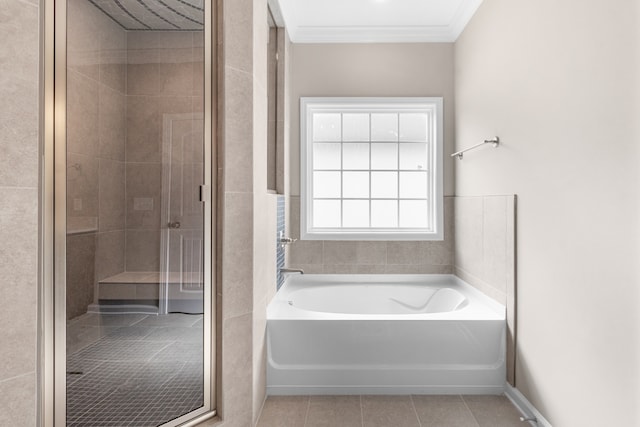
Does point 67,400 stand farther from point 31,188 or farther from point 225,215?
point 225,215

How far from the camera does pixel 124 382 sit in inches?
60.7

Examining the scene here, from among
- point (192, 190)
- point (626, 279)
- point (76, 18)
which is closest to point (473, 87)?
point (626, 279)

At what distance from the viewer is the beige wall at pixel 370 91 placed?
11.0 ft

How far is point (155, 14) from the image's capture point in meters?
1.61

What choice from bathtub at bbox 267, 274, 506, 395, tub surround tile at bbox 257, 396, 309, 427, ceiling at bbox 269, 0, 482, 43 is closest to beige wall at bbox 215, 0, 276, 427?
tub surround tile at bbox 257, 396, 309, 427

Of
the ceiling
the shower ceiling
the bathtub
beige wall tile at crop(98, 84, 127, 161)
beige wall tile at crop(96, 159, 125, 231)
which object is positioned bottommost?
the bathtub

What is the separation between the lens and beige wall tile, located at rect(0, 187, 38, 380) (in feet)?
3.71

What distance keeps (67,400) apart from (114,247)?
0.51 meters

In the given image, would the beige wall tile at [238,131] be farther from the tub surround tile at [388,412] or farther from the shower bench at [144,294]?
the tub surround tile at [388,412]

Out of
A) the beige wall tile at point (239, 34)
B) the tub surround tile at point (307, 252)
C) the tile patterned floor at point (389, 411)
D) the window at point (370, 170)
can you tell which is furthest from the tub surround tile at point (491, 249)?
the beige wall tile at point (239, 34)

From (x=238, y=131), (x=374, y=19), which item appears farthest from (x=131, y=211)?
(x=374, y=19)

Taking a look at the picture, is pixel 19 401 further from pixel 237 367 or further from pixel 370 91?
pixel 370 91

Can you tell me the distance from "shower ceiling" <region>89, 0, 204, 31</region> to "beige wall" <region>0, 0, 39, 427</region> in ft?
→ 1.04

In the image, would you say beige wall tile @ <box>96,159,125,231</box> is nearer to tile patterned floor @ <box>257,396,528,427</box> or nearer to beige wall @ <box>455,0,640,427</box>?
tile patterned floor @ <box>257,396,528,427</box>
